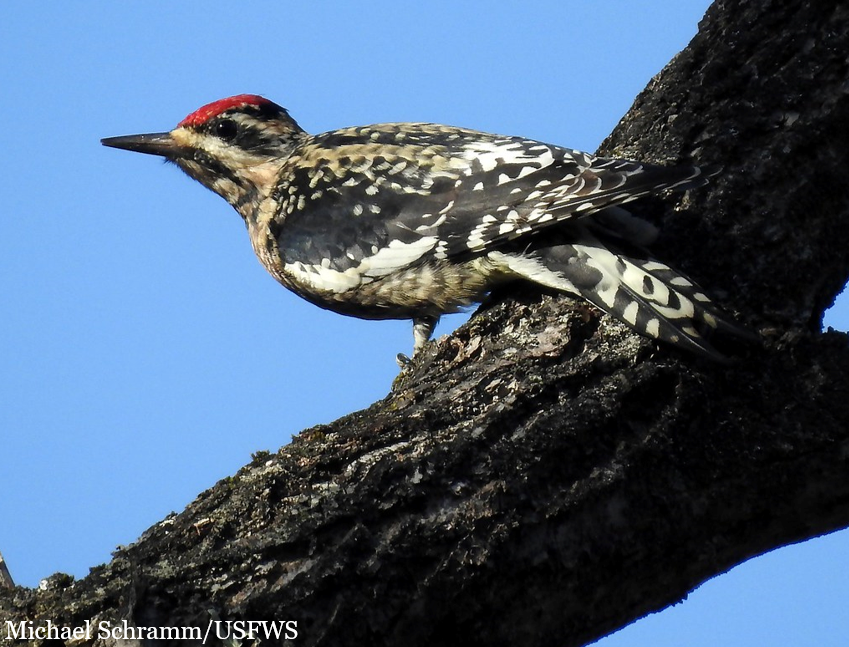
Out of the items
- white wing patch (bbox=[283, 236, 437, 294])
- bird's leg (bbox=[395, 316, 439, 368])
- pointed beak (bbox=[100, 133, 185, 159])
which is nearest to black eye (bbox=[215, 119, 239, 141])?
pointed beak (bbox=[100, 133, 185, 159])

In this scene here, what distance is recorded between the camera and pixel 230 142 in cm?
600

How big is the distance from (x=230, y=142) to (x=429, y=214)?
1877 mm

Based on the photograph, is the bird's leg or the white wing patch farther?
the bird's leg

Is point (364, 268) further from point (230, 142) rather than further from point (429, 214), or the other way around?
point (230, 142)

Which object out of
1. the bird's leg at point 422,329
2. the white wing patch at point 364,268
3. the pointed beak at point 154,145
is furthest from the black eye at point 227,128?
the bird's leg at point 422,329

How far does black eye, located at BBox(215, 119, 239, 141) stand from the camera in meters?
6.01

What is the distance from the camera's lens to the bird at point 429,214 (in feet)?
12.0

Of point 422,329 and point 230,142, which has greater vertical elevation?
point 230,142

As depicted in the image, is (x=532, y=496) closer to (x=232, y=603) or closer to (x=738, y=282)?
(x=232, y=603)

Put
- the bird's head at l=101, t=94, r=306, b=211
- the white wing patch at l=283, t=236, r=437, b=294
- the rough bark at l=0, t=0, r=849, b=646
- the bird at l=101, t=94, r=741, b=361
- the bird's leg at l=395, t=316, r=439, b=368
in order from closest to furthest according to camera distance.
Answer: the rough bark at l=0, t=0, r=849, b=646, the bird at l=101, t=94, r=741, b=361, the white wing patch at l=283, t=236, r=437, b=294, the bird's leg at l=395, t=316, r=439, b=368, the bird's head at l=101, t=94, r=306, b=211

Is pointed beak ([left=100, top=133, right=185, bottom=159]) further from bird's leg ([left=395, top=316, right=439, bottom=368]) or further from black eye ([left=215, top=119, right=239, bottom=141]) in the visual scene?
bird's leg ([left=395, top=316, right=439, bottom=368])

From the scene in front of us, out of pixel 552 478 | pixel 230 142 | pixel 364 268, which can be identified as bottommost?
pixel 552 478

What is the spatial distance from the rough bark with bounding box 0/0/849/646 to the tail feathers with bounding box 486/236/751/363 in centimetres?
7

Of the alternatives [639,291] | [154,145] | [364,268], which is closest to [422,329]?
[364,268]
